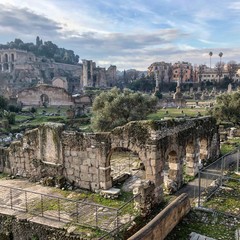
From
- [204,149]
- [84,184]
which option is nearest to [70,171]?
[84,184]

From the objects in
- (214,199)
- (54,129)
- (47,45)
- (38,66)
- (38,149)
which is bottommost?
(214,199)

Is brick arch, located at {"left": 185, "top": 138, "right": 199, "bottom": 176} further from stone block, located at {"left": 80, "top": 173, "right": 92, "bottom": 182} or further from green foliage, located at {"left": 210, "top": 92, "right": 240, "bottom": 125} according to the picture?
green foliage, located at {"left": 210, "top": 92, "right": 240, "bottom": 125}

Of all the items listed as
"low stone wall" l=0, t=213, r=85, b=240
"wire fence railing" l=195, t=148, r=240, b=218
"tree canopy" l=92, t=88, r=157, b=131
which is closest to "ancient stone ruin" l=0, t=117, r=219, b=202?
"wire fence railing" l=195, t=148, r=240, b=218

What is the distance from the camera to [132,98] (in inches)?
1238

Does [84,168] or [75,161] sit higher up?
[75,161]

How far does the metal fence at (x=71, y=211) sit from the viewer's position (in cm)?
1123

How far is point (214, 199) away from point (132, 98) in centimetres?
1875

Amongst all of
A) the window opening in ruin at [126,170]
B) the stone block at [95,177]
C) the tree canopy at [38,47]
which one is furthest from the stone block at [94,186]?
the tree canopy at [38,47]

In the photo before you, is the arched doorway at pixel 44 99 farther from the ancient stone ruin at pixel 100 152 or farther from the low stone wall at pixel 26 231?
the low stone wall at pixel 26 231

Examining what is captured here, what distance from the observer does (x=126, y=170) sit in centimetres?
1878

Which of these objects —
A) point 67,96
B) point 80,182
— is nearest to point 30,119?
point 67,96

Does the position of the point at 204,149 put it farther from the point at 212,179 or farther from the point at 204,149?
the point at 212,179

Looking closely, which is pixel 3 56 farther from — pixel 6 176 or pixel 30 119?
pixel 6 176

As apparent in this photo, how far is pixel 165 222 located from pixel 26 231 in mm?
5491
